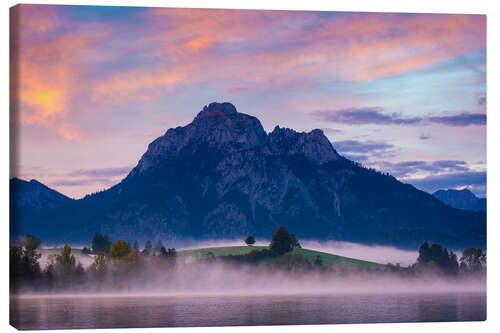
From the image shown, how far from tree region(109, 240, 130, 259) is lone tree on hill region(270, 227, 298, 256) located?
12.5ft

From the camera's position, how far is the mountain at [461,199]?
2041 centimetres

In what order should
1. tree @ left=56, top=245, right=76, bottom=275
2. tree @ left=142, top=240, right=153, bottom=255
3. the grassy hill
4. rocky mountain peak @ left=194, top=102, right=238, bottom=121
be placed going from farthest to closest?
the grassy hill
tree @ left=142, top=240, right=153, bottom=255
rocky mountain peak @ left=194, top=102, right=238, bottom=121
tree @ left=56, top=245, right=76, bottom=275

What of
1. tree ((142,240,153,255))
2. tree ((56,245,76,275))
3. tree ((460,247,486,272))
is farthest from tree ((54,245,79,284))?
tree ((460,247,486,272))

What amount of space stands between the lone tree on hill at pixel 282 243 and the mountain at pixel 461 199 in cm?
419

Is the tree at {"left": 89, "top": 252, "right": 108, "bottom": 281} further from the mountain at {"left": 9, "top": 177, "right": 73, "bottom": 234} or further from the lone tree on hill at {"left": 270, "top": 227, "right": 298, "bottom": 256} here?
the lone tree on hill at {"left": 270, "top": 227, "right": 298, "bottom": 256}

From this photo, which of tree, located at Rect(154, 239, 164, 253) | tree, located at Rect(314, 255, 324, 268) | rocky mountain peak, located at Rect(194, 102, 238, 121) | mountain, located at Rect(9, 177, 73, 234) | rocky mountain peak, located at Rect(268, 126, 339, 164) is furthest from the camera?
rocky mountain peak, located at Rect(268, 126, 339, 164)

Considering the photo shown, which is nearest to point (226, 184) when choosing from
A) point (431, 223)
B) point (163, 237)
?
point (163, 237)

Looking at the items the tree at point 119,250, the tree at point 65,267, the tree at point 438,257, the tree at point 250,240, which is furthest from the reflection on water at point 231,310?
the tree at point 250,240

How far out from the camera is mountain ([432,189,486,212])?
2041 cm

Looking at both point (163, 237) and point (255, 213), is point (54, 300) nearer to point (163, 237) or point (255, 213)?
point (163, 237)

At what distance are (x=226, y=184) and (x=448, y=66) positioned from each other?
9.45 meters

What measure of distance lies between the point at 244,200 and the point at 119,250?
5.89 m

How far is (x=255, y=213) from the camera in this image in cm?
2397

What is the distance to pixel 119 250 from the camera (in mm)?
20562
